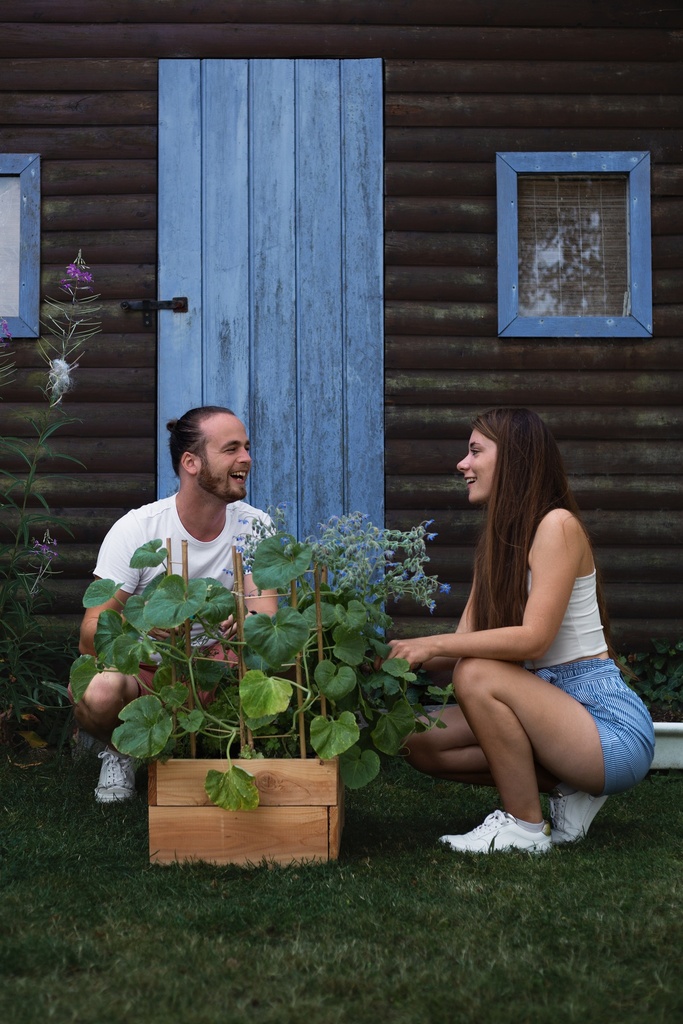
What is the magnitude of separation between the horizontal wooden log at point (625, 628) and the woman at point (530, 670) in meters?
1.35

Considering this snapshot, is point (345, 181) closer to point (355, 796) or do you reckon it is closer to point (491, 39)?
point (491, 39)

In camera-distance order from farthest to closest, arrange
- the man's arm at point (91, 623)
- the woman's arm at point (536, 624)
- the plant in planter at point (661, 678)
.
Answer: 1. the plant in planter at point (661, 678)
2. the man's arm at point (91, 623)
3. the woman's arm at point (536, 624)

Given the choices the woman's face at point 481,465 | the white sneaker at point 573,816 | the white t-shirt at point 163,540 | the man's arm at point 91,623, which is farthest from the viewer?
the white t-shirt at point 163,540

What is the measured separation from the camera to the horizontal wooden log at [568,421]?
4.11 m

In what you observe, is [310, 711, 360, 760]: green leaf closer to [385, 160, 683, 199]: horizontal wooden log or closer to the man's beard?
the man's beard

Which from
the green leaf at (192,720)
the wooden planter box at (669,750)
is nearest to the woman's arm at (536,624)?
the green leaf at (192,720)

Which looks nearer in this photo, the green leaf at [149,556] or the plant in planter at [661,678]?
the green leaf at [149,556]

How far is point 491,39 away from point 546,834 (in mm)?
3134

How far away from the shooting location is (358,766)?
2.31 metres

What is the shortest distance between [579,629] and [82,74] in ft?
9.85

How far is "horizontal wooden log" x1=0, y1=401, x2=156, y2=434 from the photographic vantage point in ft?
13.4

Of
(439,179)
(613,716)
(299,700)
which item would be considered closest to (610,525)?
(439,179)

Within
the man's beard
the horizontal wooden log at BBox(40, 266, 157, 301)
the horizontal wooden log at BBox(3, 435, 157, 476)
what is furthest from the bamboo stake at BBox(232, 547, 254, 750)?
the horizontal wooden log at BBox(40, 266, 157, 301)

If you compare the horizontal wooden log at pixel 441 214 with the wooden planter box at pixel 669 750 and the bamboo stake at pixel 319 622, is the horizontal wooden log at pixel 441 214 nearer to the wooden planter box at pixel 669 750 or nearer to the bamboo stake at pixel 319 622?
the wooden planter box at pixel 669 750
